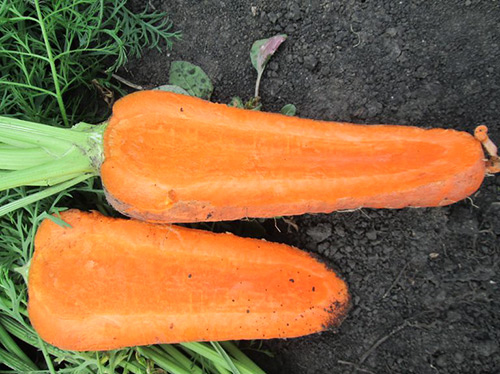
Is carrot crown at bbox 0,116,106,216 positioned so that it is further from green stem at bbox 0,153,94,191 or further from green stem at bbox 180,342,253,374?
green stem at bbox 180,342,253,374

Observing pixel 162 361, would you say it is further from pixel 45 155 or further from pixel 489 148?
pixel 489 148

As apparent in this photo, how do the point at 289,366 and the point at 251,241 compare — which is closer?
Result: the point at 251,241

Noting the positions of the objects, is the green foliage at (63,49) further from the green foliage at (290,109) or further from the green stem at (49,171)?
the green foliage at (290,109)

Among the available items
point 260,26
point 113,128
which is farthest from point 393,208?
point 113,128

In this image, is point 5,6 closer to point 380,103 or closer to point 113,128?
point 113,128

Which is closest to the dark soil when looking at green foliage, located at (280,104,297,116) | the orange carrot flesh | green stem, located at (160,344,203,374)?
green foliage, located at (280,104,297,116)

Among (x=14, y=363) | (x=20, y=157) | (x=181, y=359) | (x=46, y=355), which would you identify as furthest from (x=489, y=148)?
(x=14, y=363)

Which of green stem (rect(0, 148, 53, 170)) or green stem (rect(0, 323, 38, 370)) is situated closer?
green stem (rect(0, 148, 53, 170))
